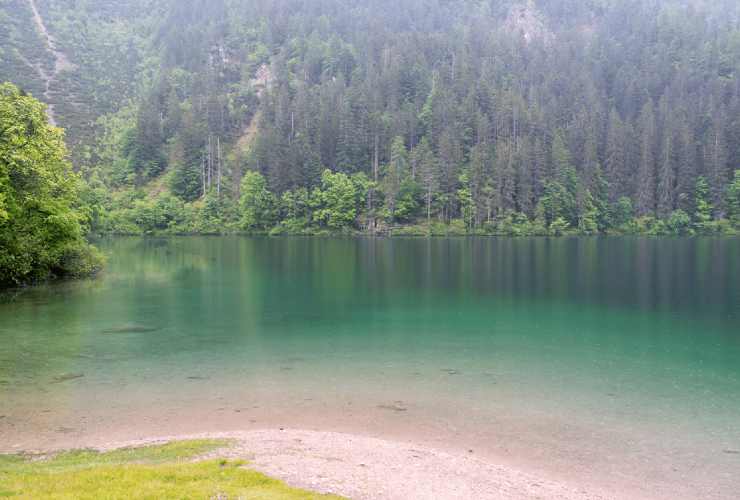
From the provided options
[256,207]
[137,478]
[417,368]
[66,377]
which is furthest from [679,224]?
[137,478]

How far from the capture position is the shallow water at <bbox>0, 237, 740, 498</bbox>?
16688mm

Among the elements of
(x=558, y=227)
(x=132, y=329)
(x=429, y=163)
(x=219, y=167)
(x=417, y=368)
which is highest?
(x=219, y=167)

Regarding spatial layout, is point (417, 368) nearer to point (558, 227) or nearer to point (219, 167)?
point (558, 227)

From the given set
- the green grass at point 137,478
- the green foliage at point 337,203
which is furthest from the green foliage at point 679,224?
the green grass at point 137,478

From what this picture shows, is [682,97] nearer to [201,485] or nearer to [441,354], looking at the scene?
[441,354]

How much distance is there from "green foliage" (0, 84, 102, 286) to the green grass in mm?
26657

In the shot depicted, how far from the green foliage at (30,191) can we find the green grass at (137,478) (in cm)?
2666

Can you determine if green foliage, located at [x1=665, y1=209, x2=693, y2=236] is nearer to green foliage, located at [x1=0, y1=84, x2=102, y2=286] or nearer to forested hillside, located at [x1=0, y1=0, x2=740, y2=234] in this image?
forested hillside, located at [x1=0, y1=0, x2=740, y2=234]

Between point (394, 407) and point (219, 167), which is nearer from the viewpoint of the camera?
point (394, 407)

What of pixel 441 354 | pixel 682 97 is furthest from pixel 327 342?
pixel 682 97

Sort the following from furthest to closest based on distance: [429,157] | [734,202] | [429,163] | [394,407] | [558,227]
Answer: [429,157] → [429,163] → [734,202] → [558,227] → [394,407]

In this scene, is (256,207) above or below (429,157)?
below

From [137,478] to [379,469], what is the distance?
528 centimetres

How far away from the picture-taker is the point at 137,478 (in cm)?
1095
